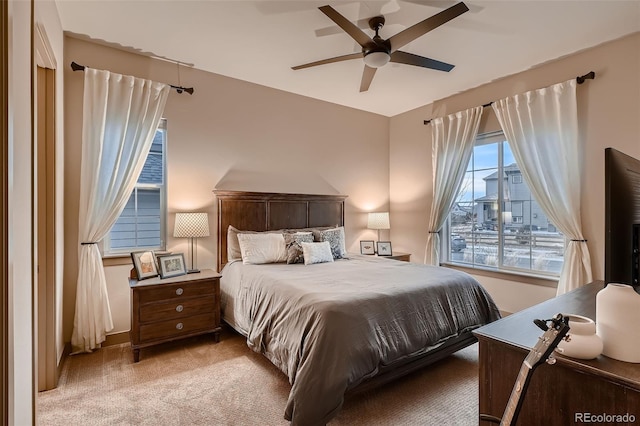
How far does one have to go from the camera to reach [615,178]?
38.7 inches

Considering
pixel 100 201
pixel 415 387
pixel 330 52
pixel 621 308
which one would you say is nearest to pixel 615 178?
pixel 621 308

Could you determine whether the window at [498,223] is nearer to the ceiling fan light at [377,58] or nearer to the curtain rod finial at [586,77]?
the curtain rod finial at [586,77]

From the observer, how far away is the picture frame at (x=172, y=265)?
→ 3033mm

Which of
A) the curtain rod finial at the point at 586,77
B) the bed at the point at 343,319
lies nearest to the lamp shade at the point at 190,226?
the bed at the point at 343,319

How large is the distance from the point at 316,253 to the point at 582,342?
105 inches

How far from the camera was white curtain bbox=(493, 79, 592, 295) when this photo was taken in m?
3.13

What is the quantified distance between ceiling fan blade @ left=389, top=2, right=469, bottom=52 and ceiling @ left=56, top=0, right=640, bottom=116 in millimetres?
316

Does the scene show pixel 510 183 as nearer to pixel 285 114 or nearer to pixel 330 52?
pixel 330 52

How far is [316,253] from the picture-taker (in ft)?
11.5

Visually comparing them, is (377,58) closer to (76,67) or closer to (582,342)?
(582,342)

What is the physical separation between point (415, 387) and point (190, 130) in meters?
3.33

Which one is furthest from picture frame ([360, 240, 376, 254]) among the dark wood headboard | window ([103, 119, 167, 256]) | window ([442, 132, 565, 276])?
window ([103, 119, 167, 256])

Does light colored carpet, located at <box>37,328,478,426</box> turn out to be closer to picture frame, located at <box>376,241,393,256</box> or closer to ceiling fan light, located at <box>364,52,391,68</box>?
picture frame, located at <box>376,241,393,256</box>

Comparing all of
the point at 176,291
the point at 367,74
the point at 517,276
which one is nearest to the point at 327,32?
the point at 367,74
